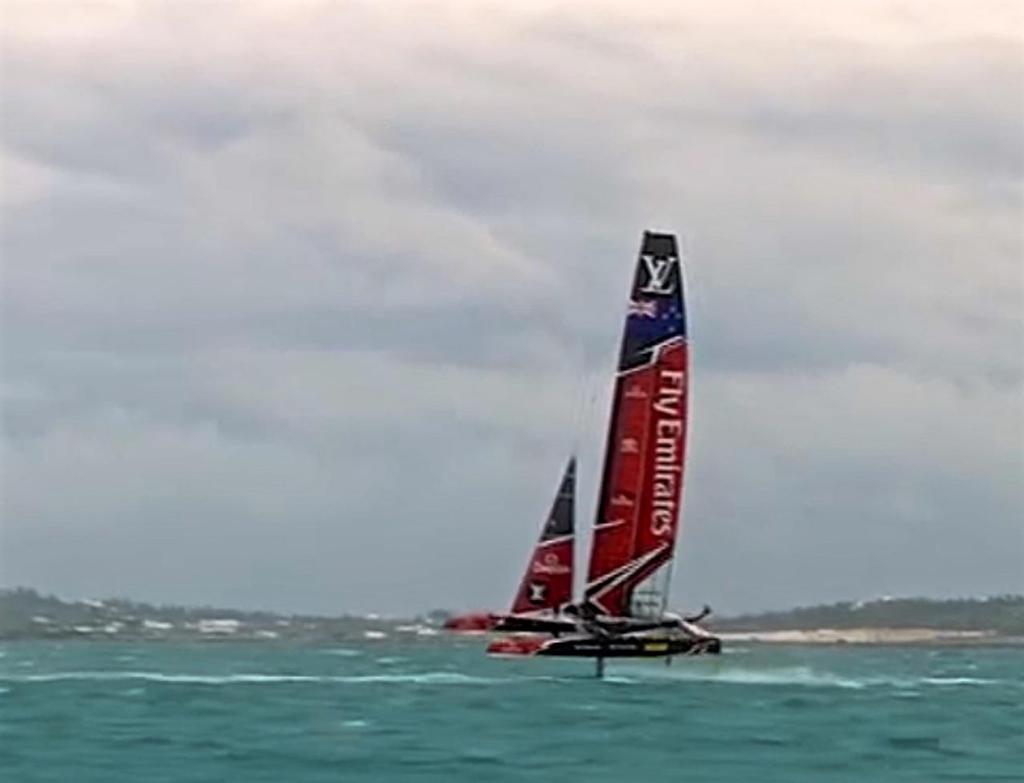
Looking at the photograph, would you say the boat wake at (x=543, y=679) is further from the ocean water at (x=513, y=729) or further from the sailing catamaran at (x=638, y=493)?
the sailing catamaran at (x=638, y=493)

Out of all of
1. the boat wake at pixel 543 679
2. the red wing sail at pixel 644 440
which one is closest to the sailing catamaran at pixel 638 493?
the red wing sail at pixel 644 440

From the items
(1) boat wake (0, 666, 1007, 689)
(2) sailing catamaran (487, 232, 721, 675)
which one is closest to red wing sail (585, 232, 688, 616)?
(2) sailing catamaran (487, 232, 721, 675)

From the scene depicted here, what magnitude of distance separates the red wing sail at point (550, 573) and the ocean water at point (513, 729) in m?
3.46

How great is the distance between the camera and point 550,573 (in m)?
114

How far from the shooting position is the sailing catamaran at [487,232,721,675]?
371ft

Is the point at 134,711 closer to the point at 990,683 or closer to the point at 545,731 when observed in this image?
the point at 545,731

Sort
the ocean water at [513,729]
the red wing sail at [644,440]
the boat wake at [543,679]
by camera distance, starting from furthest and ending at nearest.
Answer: the boat wake at [543,679]
the red wing sail at [644,440]
the ocean water at [513,729]

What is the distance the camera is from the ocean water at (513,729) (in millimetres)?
77562

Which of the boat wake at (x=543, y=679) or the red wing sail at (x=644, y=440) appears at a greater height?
the red wing sail at (x=644, y=440)

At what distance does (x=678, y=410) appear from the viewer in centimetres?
11394

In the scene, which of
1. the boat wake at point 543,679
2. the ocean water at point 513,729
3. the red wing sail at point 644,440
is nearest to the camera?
the ocean water at point 513,729

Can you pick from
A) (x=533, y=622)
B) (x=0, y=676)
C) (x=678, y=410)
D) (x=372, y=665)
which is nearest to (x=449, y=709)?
(x=533, y=622)

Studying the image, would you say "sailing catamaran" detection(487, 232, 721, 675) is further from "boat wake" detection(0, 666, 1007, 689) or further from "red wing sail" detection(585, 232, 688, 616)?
"boat wake" detection(0, 666, 1007, 689)

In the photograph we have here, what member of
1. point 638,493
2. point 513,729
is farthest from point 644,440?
point 513,729
